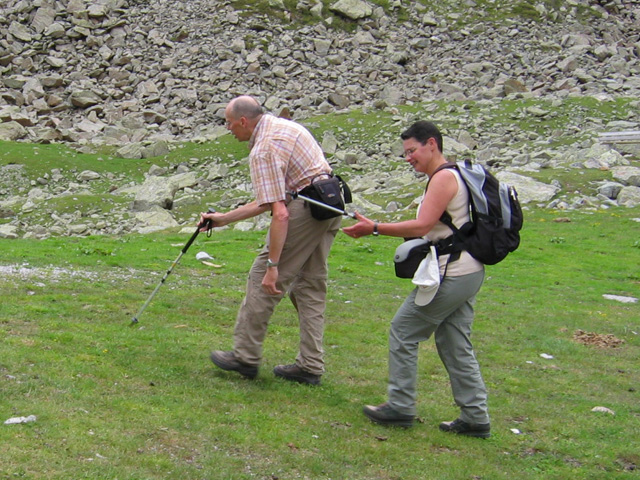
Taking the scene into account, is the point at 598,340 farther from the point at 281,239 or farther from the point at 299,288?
the point at 281,239

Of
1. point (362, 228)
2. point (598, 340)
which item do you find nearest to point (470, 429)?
point (362, 228)

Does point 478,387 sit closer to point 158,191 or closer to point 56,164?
point 158,191

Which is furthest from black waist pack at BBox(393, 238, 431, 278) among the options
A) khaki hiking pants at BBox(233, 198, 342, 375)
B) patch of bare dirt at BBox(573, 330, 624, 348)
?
patch of bare dirt at BBox(573, 330, 624, 348)

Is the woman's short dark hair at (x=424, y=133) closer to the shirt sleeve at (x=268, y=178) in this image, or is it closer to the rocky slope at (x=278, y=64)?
the shirt sleeve at (x=268, y=178)

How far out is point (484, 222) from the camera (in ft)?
25.7

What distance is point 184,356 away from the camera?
392 inches

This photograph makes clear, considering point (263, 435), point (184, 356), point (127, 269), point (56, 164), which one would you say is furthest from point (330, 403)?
point (56, 164)

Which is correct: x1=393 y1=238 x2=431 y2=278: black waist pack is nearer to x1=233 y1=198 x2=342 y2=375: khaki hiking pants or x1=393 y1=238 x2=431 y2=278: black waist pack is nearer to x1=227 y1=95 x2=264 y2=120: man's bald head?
x1=233 y1=198 x2=342 y2=375: khaki hiking pants

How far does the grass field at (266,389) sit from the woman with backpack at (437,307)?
0.28 meters

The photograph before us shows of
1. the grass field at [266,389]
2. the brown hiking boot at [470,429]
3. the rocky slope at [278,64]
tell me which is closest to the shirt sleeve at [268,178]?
the grass field at [266,389]

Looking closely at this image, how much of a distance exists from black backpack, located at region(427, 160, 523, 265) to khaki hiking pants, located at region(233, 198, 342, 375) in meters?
1.57

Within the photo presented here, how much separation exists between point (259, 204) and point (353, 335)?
518 cm

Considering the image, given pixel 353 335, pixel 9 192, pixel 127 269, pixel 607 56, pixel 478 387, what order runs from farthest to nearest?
pixel 607 56
pixel 9 192
pixel 127 269
pixel 353 335
pixel 478 387

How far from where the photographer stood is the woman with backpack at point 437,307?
7805mm
